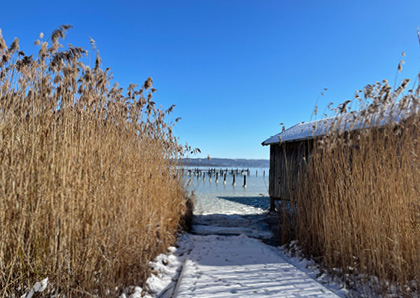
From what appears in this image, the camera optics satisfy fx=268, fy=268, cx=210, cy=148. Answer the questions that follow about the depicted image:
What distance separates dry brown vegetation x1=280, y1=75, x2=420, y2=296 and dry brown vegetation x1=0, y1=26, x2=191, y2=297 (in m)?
2.04

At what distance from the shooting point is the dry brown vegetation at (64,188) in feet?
5.55

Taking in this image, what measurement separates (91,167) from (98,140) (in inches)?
11.1

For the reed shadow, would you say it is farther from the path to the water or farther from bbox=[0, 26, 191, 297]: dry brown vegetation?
bbox=[0, 26, 191, 297]: dry brown vegetation

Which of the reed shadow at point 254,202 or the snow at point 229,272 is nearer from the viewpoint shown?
the snow at point 229,272

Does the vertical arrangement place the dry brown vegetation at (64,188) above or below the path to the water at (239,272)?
above

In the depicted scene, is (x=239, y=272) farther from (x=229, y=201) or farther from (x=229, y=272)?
(x=229, y=201)

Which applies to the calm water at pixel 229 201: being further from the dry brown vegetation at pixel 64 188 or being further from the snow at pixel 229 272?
the dry brown vegetation at pixel 64 188

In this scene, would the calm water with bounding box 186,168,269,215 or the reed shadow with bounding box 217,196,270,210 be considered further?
the reed shadow with bounding box 217,196,270,210

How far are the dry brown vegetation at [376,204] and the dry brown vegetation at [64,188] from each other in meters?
2.04

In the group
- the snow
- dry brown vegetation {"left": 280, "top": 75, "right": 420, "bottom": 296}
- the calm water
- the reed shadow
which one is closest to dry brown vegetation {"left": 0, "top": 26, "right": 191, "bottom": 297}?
the snow

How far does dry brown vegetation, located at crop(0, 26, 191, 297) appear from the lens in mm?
1690

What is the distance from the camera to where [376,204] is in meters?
2.57

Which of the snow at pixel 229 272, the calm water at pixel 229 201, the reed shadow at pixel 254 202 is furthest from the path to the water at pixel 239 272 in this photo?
the reed shadow at pixel 254 202

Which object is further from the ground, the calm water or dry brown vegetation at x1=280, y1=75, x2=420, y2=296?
dry brown vegetation at x1=280, y1=75, x2=420, y2=296
